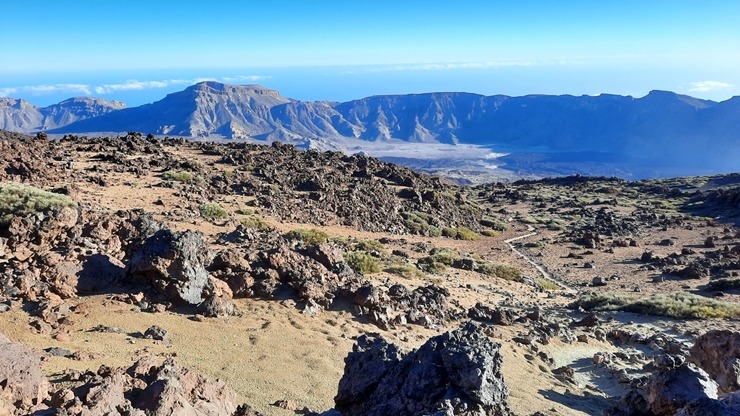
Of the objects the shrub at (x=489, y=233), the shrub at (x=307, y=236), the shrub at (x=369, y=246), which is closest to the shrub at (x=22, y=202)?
the shrub at (x=307, y=236)

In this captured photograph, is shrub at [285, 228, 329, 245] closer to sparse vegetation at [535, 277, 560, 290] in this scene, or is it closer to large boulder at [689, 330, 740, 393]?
sparse vegetation at [535, 277, 560, 290]

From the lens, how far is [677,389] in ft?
16.8

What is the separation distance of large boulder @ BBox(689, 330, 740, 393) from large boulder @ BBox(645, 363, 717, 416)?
3.11 metres

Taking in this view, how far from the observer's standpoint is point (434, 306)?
11664mm

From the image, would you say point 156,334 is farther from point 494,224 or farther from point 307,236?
point 494,224

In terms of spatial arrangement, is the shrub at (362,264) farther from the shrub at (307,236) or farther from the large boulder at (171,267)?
the large boulder at (171,267)

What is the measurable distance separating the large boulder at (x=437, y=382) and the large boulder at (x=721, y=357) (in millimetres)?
5045

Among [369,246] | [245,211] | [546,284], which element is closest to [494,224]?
[546,284]

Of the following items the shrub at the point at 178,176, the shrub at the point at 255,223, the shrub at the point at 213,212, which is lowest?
the shrub at the point at 255,223

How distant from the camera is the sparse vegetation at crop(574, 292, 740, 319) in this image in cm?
1475

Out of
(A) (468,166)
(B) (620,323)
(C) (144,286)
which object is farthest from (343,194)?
(A) (468,166)

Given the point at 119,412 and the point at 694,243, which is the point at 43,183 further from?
the point at 694,243

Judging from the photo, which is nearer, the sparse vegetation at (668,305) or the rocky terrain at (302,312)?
the rocky terrain at (302,312)

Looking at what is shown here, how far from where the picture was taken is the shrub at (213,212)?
18938mm
